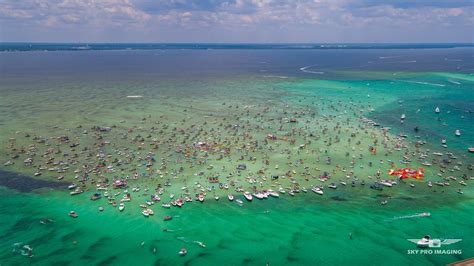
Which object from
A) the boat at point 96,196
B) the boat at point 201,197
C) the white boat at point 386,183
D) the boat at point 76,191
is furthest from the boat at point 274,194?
the boat at point 76,191

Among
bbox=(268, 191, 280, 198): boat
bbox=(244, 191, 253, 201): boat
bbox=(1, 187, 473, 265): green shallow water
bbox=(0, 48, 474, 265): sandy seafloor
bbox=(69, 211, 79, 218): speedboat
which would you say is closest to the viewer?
bbox=(1, 187, 473, 265): green shallow water

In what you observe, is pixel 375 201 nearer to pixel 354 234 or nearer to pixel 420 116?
pixel 354 234

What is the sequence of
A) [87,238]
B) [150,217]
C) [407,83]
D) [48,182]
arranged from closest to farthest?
[87,238] < [150,217] < [48,182] < [407,83]

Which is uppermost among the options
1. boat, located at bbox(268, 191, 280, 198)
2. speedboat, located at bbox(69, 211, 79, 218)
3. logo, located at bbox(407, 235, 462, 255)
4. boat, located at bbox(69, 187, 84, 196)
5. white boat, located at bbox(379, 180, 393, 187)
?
white boat, located at bbox(379, 180, 393, 187)

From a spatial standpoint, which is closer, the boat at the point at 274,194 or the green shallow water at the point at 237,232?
the green shallow water at the point at 237,232

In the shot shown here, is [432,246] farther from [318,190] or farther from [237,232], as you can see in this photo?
[237,232]

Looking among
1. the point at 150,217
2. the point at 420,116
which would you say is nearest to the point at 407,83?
the point at 420,116

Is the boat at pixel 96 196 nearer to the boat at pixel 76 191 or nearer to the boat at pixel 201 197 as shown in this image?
Answer: the boat at pixel 76 191

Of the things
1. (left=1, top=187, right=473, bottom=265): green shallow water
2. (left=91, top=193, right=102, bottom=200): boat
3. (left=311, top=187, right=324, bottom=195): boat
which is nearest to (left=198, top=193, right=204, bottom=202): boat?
(left=1, top=187, right=473, bottom=265): green shallow water

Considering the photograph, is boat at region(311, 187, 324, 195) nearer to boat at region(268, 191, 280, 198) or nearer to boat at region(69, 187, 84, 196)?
boat at region(268, 191, 280, 198)
